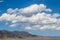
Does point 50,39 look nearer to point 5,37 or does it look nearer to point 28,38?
point 28,38

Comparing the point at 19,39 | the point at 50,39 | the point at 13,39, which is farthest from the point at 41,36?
the point at 13,39

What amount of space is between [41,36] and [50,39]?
1.50 m

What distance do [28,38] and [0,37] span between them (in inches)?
144

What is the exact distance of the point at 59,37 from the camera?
57.3 feet

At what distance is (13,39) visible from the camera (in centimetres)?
2156

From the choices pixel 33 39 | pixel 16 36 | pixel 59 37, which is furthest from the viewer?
pixel 16 36

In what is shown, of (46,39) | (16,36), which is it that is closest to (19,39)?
(16,36)

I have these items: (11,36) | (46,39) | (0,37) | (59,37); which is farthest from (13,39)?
(59,37)

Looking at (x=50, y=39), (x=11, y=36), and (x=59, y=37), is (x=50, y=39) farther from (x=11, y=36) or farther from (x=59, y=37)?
(x=11, y=36)

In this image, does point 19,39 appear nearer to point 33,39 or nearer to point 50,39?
point 33,39

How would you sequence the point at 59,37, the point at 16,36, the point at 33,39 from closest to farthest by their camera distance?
the point at 59,37, the point at 33,39, the point at 16,36

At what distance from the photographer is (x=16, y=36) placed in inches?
830

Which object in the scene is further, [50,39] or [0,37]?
[0,37]

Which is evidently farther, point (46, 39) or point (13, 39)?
point (13, 39)
